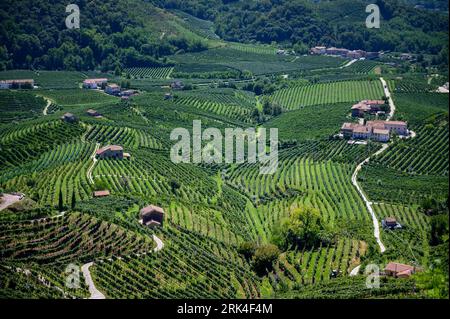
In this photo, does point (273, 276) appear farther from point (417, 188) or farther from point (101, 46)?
point (101, 46)

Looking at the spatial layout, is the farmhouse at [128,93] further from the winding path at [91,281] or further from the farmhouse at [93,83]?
the winding path at [91,281]

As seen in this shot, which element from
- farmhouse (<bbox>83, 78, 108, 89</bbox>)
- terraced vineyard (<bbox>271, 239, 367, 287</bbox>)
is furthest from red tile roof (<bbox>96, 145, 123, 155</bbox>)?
farmhouse (<bbox>83, 78, 108, 89</bbox>)

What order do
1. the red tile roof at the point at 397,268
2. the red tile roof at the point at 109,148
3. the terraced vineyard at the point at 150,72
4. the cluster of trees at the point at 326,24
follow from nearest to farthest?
the red tile roof at the point at 397,268, the red tile roof at the point at 109,148, the terraced vineyard at the point at 150,72, the cluster of trees at the point at 326,24

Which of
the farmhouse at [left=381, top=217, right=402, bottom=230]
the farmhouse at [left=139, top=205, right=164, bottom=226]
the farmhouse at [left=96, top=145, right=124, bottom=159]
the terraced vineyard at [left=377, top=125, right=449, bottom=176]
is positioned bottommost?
the terraced vineyard at [left=377, top=125, right=449, bottom=176]

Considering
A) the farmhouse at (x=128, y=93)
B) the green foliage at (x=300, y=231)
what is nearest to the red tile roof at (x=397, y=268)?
the green foliage at (x=300, y=231)

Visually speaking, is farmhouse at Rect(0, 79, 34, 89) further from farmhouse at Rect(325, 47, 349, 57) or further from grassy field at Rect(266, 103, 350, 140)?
farmhouse at Rect(325, 47, 349, 57)
